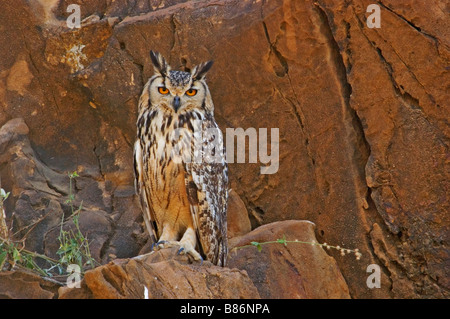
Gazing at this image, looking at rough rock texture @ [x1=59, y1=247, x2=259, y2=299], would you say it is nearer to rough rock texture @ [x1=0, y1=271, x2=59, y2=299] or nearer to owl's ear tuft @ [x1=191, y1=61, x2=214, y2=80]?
rough rock texture @ [x1=0, y1=271, x2=59, y2=299]

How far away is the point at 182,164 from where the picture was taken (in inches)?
168

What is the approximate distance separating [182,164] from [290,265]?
41.3 inches

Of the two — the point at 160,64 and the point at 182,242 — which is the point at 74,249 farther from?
the point at 160,64

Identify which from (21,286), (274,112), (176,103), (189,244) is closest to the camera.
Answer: (21,286)

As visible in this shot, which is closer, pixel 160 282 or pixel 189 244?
pixel 160 282

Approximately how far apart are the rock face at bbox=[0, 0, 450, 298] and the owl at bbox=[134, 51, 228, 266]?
63 centimetres

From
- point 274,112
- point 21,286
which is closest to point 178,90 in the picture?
point 274,112

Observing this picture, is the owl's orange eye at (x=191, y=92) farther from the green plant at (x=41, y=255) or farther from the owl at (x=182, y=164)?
the green plant at (x=41, y=255)

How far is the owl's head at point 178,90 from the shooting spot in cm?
432

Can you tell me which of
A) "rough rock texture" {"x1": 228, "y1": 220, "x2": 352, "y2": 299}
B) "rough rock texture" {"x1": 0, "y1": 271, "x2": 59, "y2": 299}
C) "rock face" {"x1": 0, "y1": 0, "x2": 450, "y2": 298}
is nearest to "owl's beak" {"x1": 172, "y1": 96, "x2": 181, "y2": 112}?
"rock face" {"x1": 0, "y1": 0, "x2": 450, "y2": 298}

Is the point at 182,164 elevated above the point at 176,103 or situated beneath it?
situated beneath

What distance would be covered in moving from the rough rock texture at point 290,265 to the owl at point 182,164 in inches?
11.6

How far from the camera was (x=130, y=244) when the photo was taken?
5105 millimetres

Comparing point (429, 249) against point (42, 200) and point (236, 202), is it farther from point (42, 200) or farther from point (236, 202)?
point (42, 200)
